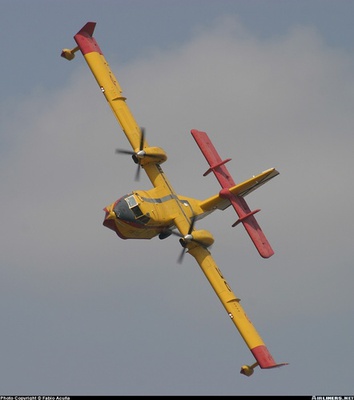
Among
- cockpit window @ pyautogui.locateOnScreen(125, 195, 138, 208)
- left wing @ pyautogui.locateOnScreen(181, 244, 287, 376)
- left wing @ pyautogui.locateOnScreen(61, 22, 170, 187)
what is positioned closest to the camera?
cockpit window @ pyautogui.locateOnScreen(125, 195, 138, 208)

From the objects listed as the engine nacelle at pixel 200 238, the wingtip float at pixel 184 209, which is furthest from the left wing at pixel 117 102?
the engine nacelle at pixel 200 238

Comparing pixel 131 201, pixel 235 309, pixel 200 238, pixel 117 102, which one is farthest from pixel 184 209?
pixel 117 102

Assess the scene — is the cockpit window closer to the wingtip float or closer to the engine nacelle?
the wingtip float

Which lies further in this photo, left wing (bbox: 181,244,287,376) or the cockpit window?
left wing (bbox: 181,244,287,376)

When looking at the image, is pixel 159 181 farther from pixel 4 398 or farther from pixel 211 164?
pixel 4 398

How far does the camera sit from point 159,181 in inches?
4988

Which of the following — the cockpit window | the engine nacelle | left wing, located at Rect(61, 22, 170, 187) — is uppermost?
left wing, located at Rect(61, 22, 170, 187)

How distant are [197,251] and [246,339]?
7.62 meters

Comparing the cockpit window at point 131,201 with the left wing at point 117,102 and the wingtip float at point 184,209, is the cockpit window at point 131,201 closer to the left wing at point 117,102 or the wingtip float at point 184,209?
the wingtip float at point 184,209

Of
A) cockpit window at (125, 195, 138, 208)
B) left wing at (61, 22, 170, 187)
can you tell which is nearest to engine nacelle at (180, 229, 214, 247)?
cockpit window at (125, 195, 138, 208)

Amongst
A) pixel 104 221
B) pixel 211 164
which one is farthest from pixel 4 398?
pixel 211 164

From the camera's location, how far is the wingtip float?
12338cm

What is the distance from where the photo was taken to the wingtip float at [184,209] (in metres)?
123

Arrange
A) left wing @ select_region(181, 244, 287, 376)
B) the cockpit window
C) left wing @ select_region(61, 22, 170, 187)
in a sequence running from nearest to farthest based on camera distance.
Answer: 1. the cockpit window
2. left wing @ select_region(181, 244, 287, 376)
3. left wing @ select_region(61, 22, 170, 187)
